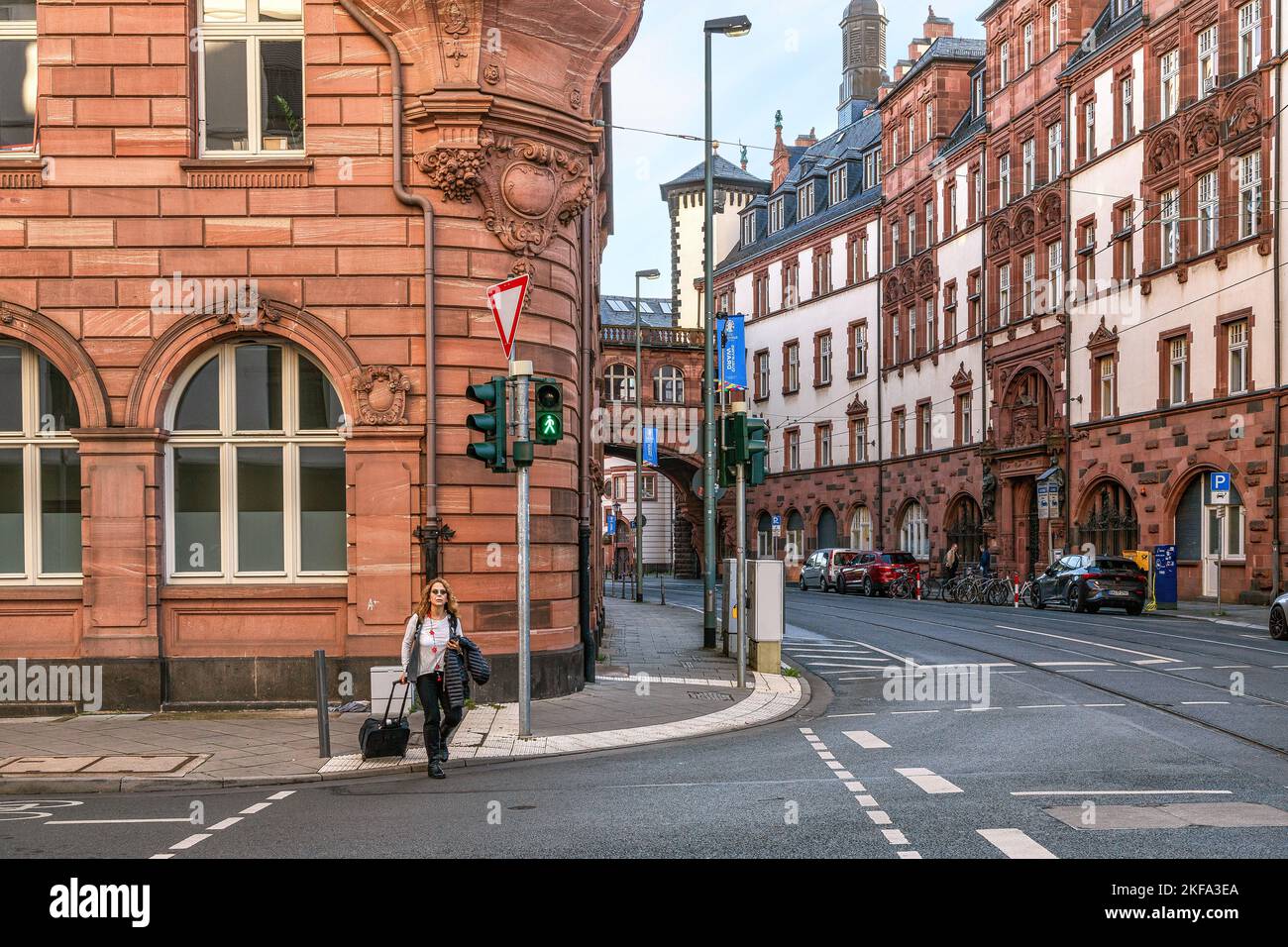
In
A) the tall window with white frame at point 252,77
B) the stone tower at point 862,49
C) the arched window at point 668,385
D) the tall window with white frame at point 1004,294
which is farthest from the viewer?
the stone tower at point 862,49

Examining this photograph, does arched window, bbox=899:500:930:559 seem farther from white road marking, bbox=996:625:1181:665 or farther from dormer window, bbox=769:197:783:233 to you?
white road marking, bbox=996:625:1181:665

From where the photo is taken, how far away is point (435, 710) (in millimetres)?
11133

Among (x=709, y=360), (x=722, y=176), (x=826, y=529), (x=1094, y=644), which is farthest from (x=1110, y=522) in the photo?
(x=722, y=176)

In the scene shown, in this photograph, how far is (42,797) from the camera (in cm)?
1029

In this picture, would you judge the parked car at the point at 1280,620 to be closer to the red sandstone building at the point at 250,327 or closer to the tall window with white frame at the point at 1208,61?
the red sandstone building at the point at 250,327

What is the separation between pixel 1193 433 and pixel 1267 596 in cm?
536

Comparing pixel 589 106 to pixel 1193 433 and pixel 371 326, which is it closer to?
pixel 371 326

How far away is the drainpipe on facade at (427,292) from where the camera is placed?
1501cm

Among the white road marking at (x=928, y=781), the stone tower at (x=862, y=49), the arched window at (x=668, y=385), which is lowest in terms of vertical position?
the white road marking at (x=928, y=781)

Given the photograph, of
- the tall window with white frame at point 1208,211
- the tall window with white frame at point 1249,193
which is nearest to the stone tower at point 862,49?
the tall window with white frame at point 1208,211

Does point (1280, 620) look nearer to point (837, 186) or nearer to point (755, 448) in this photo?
point (755, 448)

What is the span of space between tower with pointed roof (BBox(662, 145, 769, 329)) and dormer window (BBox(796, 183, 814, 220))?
10.3m

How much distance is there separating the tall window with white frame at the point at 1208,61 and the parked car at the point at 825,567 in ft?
65.2
